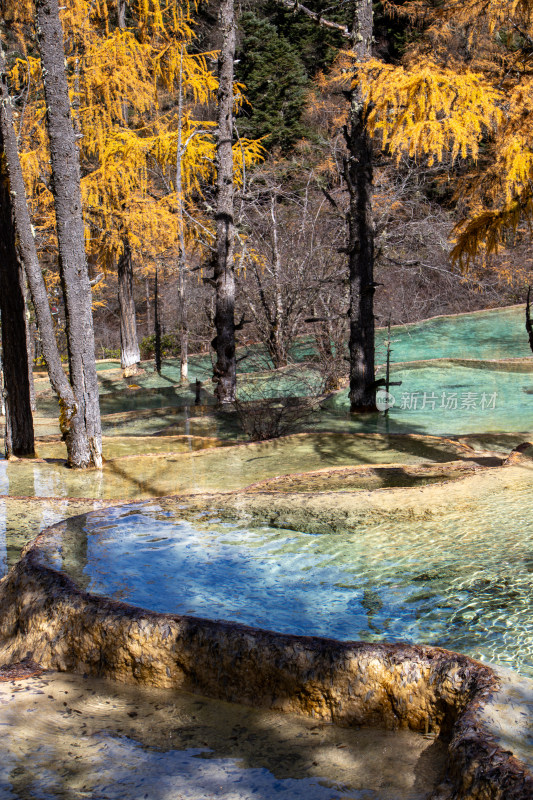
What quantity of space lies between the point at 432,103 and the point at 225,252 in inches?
178

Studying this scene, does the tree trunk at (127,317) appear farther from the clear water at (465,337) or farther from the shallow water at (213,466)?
the shallow water at (213,466)

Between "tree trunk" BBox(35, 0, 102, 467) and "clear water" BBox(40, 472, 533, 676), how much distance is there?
9.02 feet

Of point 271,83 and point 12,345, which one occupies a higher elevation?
point 271,83

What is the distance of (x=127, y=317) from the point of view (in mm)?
17641

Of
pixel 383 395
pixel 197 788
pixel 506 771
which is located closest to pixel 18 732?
pixel 197 788

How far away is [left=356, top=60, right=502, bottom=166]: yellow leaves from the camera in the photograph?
8.42m

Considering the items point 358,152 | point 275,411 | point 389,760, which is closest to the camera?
point 389,760

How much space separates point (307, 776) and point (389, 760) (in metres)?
0.26

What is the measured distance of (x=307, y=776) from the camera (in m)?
2.13

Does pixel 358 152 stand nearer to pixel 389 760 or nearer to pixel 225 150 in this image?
pixel 225 150

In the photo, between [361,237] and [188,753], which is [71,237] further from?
[188,753]

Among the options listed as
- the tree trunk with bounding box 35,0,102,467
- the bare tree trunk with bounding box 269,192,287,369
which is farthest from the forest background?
the tree trunk with bounding box 35,0,102,467

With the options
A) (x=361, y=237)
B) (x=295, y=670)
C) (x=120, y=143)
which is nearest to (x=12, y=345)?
(x=361, y=237)

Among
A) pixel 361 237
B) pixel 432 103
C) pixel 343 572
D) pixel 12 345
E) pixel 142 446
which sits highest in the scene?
pixel 432 103
